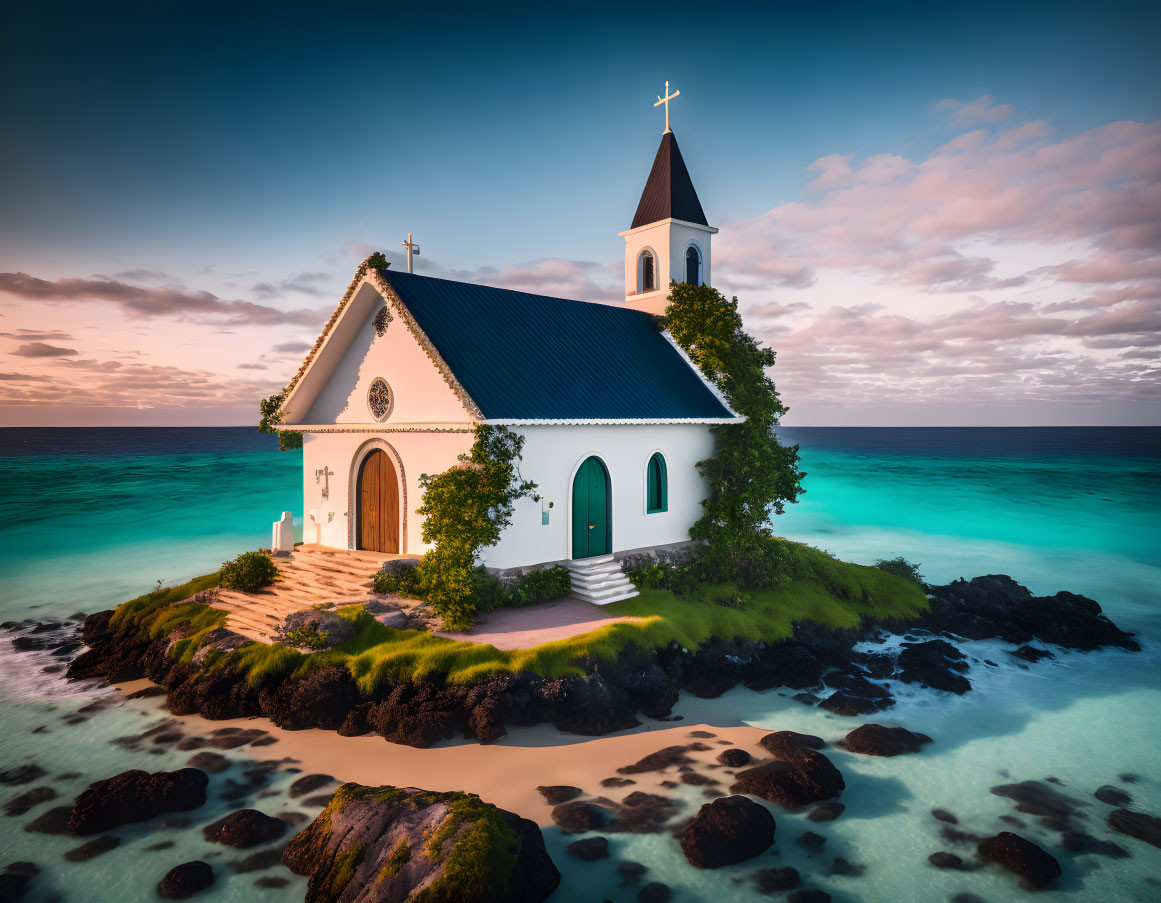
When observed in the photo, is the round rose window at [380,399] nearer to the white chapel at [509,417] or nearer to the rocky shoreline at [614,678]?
the white chapel at [509,417]

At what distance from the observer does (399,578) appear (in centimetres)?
1762

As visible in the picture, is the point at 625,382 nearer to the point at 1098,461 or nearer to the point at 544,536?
the point at 544,536

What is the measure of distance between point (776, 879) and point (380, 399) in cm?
1466

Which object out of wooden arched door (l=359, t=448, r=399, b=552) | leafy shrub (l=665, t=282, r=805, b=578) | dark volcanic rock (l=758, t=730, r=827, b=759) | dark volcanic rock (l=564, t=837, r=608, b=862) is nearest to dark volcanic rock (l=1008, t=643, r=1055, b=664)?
leafy shrub (l=665, t=282, r=805, b=578)

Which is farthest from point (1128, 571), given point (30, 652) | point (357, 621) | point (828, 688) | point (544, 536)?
point (30, 652)

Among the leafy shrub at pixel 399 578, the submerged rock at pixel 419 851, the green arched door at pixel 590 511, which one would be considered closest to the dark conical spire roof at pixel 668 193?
the green arched door at pixel 590 511

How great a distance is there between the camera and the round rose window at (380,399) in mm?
19062

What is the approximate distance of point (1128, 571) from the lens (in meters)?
34.9

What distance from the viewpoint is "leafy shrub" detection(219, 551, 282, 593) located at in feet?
63.0

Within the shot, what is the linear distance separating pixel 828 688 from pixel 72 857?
1510cm

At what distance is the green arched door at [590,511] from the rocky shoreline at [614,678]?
4.07 metres

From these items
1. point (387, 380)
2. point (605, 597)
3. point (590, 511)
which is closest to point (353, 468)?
point (387, 380)

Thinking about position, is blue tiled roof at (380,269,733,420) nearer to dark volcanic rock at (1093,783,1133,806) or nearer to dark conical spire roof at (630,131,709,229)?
dark conical spire roof at (630,131,709,229)

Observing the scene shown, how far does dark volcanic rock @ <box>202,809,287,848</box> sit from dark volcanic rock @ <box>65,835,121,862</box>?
51.1 inches
